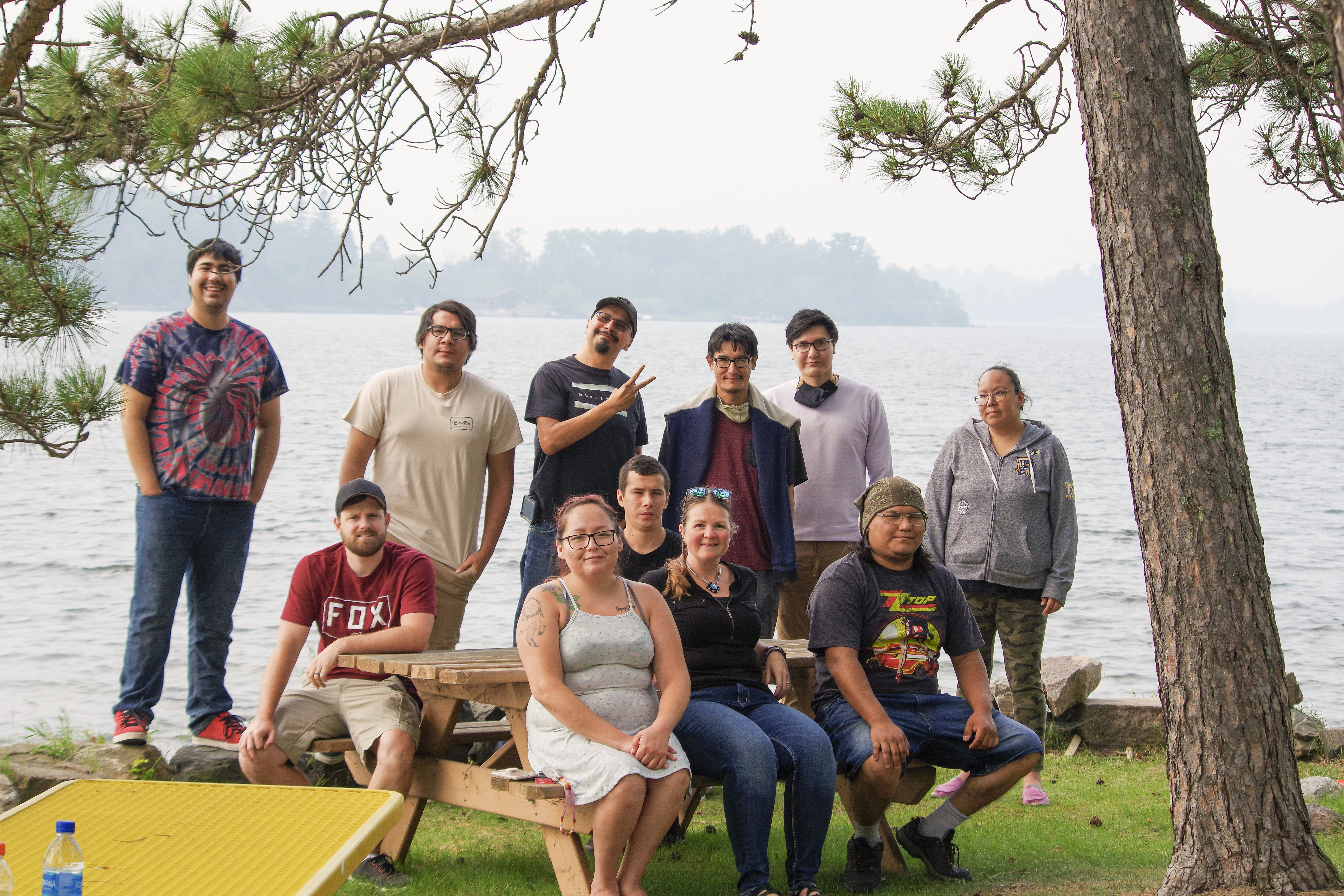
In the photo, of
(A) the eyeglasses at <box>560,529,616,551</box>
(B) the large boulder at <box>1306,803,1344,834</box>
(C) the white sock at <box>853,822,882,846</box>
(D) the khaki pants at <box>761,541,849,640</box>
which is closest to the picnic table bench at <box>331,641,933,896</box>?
(C) the white sock at <box>853,822,882,846</box>

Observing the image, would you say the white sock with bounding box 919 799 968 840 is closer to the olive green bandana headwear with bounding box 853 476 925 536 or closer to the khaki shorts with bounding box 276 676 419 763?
the olive green bandana headwear with bounding box 853 476 925 536

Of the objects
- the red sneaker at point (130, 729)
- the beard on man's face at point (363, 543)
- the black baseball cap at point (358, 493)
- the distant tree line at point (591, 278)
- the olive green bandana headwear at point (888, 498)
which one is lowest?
the red sneaker at point (130, 729)

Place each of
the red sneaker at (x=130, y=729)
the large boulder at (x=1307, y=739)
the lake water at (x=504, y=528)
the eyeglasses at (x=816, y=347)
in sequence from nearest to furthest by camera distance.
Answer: the red sneaker at (x=130, y=729), the eyeglasses at (x=816, y=347), the large boulder at (x=1307, y=739), the lake water at (x=504, y=528)

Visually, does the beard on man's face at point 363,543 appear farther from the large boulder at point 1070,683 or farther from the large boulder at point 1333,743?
the large boulder at point 1333,743

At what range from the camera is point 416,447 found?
15.3 feet

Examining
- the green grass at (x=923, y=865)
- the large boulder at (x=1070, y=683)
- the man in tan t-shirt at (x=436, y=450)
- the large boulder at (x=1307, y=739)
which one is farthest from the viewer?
the large boulder at (x=1070, y=683)

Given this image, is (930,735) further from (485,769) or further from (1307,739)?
(1307,739)

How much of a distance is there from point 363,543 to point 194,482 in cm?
87

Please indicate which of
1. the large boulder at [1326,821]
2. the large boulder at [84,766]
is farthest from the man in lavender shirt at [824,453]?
the large boulder at [84,766]

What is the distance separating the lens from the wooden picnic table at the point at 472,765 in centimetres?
337

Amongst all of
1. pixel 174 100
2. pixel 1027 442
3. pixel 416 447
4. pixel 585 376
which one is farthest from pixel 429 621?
pixel 1027 442

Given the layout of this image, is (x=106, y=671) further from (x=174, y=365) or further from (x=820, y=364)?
(x=820, y=364)

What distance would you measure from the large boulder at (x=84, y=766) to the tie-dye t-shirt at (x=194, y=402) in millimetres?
996

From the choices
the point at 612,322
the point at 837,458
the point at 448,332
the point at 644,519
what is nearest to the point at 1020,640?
the point at 837,458
